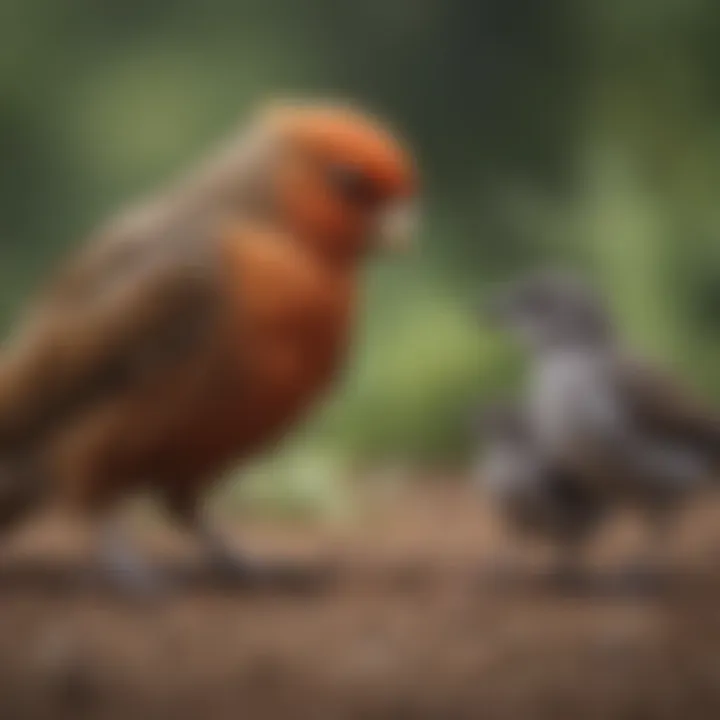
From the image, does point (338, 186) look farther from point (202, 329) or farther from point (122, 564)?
point (122, 564)

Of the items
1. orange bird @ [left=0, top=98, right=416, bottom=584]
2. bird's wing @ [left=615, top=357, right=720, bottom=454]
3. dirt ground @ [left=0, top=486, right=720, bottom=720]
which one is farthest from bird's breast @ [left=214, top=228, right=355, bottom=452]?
bird's wing @ [left=615, top=357, right=720, bottom=454]

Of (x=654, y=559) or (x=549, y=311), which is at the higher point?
(x=549, y=311)

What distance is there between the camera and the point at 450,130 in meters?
1.66

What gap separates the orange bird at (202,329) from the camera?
5.16ft

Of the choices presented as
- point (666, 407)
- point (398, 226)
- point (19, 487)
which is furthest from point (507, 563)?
point (19, 487)

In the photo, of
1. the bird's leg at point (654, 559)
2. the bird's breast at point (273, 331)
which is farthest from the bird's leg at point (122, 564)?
the bird's leg at point (654, 559)

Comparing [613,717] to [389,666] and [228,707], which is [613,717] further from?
[228,707]

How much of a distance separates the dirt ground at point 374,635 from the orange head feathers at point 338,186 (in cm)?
21

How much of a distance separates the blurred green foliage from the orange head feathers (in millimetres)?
47

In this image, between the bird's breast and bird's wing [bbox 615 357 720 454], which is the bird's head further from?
bird's wing [bbox 615 357 720 454]

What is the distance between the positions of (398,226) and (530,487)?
23 cm

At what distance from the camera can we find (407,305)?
63.4 inches

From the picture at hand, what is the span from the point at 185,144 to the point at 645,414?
16.5 inches

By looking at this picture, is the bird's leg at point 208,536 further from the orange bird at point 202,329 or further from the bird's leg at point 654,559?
the bird's leg at point 654,559
